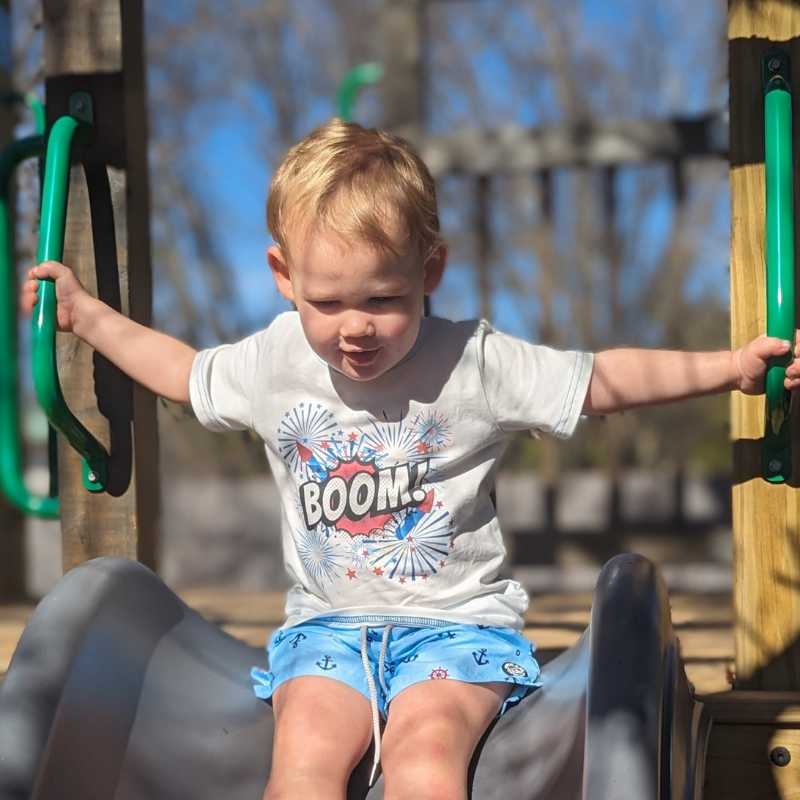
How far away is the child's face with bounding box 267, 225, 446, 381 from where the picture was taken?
5.78ft

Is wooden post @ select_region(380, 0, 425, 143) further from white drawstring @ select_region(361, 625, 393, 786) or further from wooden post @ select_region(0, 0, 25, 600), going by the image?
white drawstring @ select_region(361, 625, 393, 786)

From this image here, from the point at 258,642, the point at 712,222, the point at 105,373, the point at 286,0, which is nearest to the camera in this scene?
the point at 105,373

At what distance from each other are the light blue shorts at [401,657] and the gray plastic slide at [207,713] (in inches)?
2.6

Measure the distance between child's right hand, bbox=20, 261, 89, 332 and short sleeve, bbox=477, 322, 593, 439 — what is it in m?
0.69

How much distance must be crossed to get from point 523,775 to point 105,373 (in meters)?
1.04

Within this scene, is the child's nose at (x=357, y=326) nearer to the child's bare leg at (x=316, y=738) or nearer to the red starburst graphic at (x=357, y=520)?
the red starburst graphic at (x=357, y=520)

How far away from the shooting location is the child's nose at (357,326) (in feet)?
5.81

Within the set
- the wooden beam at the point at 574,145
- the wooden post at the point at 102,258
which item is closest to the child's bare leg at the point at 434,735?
the wooden post at the point at 102,258

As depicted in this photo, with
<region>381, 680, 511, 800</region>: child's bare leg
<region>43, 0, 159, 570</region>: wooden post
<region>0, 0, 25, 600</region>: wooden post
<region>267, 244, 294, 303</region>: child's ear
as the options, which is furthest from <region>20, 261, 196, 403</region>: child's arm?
<region>0, 0, 25, 600</region>: wooden post

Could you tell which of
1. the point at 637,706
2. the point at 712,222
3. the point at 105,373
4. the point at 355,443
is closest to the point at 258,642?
the point at 105,373

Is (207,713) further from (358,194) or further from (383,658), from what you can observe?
(358,194)

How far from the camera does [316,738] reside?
1.68 meters

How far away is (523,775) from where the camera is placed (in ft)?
5.61

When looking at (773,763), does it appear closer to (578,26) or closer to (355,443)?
(355,443)
